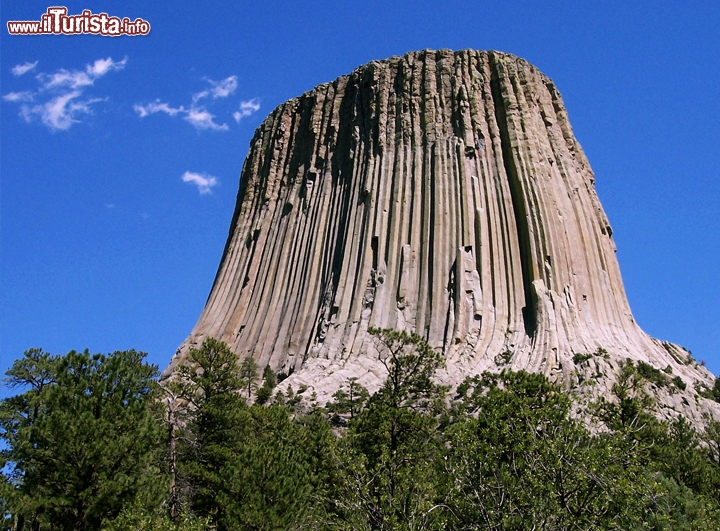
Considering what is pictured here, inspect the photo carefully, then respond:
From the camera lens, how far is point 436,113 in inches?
2208

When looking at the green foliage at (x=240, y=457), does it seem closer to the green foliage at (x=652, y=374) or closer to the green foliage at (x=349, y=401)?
the green foliage at (x=349, y=401)

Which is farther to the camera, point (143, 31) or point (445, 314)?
point (445, 314)

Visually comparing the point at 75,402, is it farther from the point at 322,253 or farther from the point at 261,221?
the point at 261,221

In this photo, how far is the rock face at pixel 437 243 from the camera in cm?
4647

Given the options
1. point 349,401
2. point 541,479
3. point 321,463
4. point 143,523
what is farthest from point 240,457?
point 349,401

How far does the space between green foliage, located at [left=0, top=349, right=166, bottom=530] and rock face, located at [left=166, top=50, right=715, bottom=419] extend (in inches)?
816

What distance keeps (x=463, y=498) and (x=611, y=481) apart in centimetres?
A: 291

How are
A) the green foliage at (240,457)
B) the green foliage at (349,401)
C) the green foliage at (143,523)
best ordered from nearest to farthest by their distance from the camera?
the green foliage at (143,523) < the green foliage at (240,457) < the green foliage at (349,401)

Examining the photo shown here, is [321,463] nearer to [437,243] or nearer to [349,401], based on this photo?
[349,401]

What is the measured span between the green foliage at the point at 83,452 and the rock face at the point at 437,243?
20727mm

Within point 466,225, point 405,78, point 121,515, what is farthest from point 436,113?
point 121,515

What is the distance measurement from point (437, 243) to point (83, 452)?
106 ft

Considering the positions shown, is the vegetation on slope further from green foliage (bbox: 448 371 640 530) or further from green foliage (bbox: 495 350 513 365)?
green foliage (bbox: 495 350 513 365)

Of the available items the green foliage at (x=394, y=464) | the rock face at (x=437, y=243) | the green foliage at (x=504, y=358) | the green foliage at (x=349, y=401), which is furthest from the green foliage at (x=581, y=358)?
the green foliage at (x=394, y=464)
